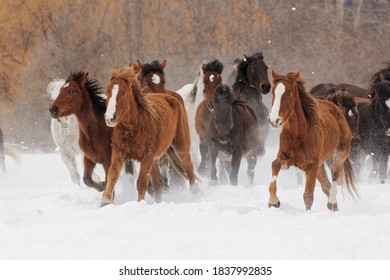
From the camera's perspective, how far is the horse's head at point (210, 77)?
11.6 metres

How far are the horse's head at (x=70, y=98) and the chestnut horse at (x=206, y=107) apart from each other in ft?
10.0

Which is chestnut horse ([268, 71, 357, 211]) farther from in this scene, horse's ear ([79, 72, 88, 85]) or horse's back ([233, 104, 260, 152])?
horse's back ([233, 104, 260, 152])

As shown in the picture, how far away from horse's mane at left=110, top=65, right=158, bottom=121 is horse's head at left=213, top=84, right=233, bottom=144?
2298 millimetres

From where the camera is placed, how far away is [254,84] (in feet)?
41.5

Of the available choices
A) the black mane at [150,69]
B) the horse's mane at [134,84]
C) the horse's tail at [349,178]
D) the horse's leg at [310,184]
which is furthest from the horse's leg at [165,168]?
the horse's leg at [310,184]

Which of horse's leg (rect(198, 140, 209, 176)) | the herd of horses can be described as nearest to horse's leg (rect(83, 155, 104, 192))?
the herd of horses

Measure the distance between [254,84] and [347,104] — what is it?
2.10 meters

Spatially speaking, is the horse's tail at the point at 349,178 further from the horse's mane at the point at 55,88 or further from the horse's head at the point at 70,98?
the horse's mane at the point at 55,88

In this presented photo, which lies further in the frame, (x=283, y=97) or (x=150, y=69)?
(x=150, y=69)

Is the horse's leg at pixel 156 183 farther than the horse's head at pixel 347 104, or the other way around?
the horse's head at pixel 347 104

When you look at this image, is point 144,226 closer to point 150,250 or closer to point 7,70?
point 150,250

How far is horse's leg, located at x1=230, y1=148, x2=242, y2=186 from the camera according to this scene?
10906 mm

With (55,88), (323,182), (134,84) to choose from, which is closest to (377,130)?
(323,182)

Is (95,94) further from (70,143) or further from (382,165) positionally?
(382,165)
